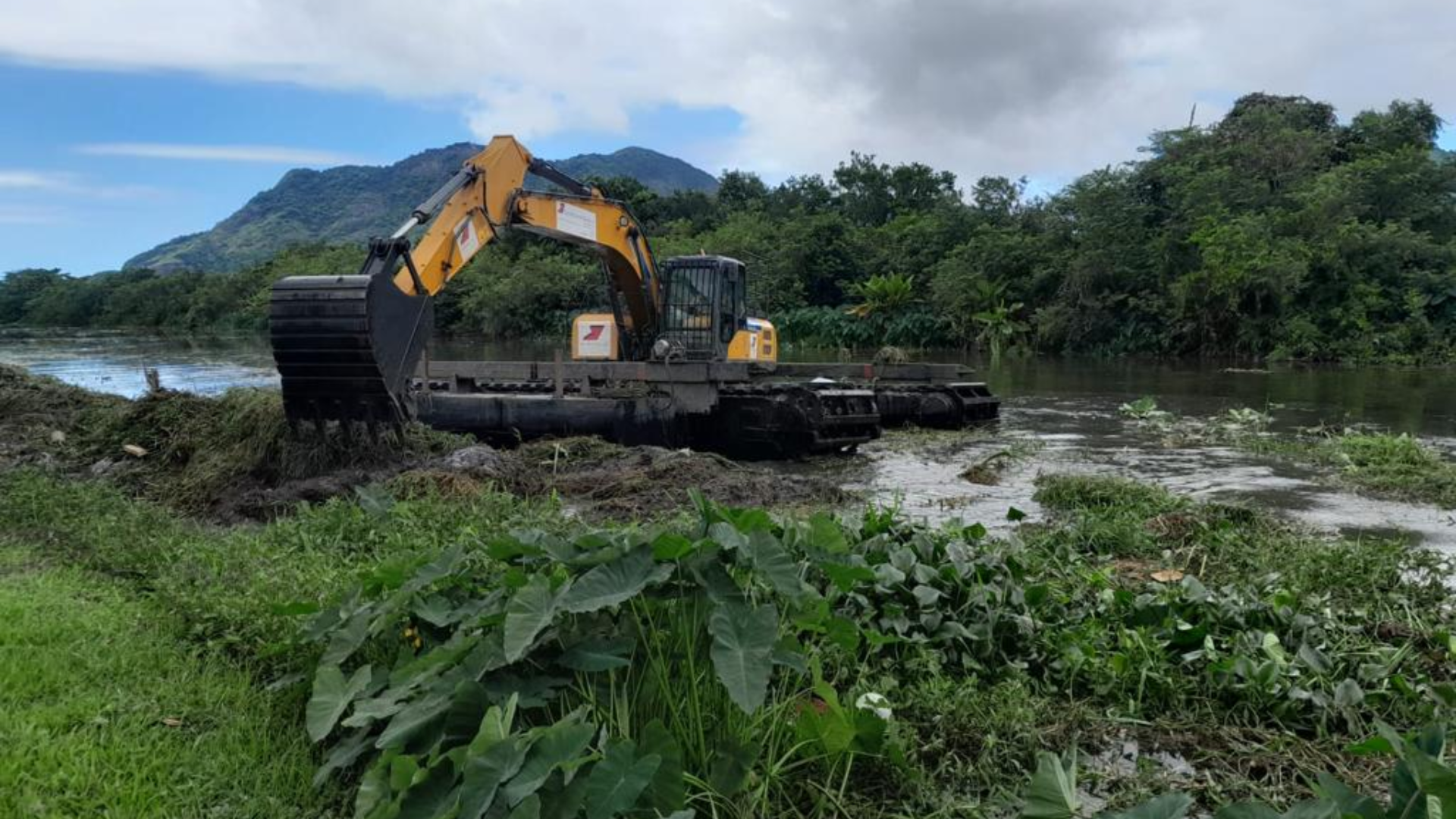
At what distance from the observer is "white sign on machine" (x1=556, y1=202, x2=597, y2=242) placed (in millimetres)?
11992

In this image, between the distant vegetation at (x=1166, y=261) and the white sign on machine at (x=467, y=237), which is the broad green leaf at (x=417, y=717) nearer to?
the white sign on machine at (x=467, y=237)

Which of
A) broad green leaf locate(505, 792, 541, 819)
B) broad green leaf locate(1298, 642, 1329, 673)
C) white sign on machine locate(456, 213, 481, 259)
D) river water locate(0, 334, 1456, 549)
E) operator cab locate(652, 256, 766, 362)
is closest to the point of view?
broad green leaf locate(505, 792, 541, 819)

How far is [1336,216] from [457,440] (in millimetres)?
28973

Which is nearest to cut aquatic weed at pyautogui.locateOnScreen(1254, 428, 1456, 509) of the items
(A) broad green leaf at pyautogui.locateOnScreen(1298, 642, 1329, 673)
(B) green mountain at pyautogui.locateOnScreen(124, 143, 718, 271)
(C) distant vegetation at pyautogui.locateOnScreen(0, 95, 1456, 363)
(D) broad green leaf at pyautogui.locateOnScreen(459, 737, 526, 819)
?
(A) broad green leaf at pyautogui.locateOnScreen(1298, 642, 1329, 673)

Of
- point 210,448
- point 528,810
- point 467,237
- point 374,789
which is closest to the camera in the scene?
point 528,810

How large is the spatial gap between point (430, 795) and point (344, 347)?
6141mm

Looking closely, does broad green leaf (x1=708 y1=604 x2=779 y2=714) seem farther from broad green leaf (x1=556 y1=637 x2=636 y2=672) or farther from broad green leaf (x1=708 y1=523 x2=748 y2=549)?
broad green leaf (x1=556 y1=637 x2=636 y2=672)

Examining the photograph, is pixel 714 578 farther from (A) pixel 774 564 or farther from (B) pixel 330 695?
(B) pixel 330 695

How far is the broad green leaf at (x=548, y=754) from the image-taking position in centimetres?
217

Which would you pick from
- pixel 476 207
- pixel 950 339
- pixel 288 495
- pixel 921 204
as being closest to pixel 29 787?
pixel 288 495

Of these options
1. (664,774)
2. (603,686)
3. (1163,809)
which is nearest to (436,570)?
(603,686)

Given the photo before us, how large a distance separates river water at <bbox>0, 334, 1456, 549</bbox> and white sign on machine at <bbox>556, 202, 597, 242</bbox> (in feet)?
13.1

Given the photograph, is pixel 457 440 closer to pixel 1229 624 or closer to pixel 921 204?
pixel 1229 624

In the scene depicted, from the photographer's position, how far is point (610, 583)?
2.63m
